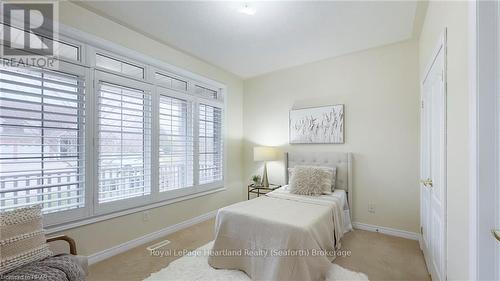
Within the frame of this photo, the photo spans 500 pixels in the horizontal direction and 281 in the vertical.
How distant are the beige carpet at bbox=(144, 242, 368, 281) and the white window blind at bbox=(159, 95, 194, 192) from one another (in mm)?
1213

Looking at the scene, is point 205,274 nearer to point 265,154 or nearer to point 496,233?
point 496,233

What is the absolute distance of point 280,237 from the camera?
6.22ft

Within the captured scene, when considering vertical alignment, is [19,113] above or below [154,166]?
above

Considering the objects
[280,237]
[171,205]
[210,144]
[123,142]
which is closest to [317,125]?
[210,144]

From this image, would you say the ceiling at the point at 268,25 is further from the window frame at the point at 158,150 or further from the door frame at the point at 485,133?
the door frame at the point at 485,133

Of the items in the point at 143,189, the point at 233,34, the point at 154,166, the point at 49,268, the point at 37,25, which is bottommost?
the point at 49,268

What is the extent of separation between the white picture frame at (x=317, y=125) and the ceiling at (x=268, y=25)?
2.98ft

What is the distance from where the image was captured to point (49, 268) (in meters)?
1.48

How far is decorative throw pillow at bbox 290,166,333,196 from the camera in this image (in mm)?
3025

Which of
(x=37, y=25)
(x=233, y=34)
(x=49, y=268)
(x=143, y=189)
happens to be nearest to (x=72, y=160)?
(x=143, y=189)

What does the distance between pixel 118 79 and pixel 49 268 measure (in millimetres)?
2017

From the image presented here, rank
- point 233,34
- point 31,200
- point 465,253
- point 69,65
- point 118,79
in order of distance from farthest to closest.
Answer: point 233,34, point 118,79, point 69,65, point 31,200, point 465,253

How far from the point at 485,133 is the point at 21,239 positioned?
2.90 m

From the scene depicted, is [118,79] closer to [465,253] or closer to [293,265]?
[293,265]
